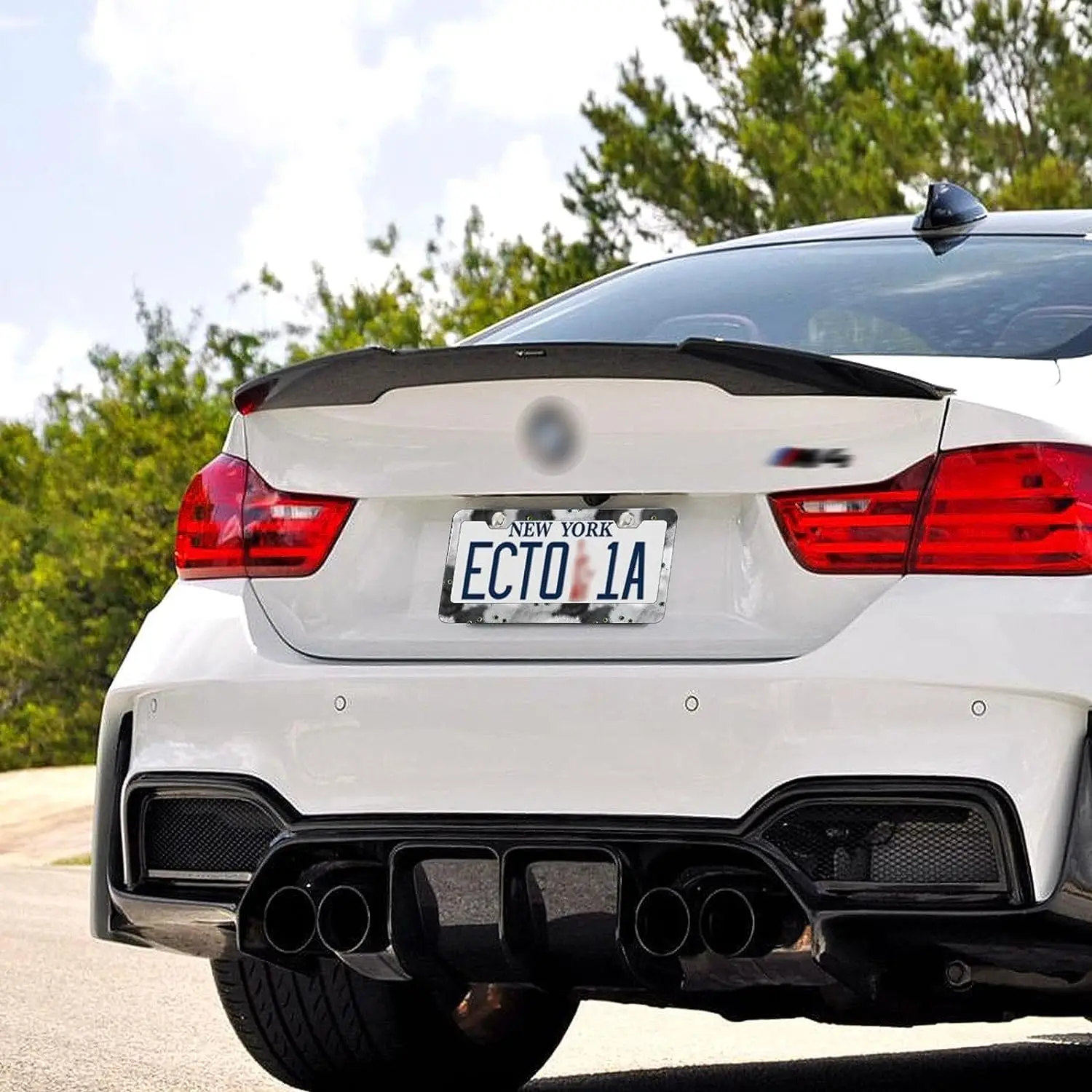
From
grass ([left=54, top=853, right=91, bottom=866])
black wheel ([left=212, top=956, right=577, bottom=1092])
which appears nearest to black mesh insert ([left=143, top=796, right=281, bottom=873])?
black wheel ([left=212, top=956, right=577, bottom=1092])

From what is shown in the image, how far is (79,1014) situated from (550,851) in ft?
10.4

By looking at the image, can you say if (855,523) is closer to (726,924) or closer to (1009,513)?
(1009,513)

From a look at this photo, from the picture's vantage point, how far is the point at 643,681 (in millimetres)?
3477

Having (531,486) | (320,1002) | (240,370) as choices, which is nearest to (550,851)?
(531,486)

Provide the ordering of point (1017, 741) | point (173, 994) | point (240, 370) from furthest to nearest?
point (240, 370) → point (173, 994) → point (1017, 741)

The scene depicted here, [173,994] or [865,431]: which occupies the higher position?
[865,431]

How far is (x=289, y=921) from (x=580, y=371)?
3.11ft

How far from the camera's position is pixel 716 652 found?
3.50 metres

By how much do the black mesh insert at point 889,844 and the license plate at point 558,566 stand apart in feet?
1.23

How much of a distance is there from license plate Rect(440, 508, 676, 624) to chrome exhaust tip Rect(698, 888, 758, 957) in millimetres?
407

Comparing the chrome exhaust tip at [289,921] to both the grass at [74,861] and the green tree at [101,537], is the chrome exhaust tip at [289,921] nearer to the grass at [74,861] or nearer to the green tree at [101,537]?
the grass at [74,861]

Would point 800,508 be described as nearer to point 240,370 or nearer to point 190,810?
point 190,810

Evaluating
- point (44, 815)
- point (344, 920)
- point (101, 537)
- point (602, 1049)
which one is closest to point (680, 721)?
point (344, 920)

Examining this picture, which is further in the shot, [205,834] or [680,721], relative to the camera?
[205,834]
